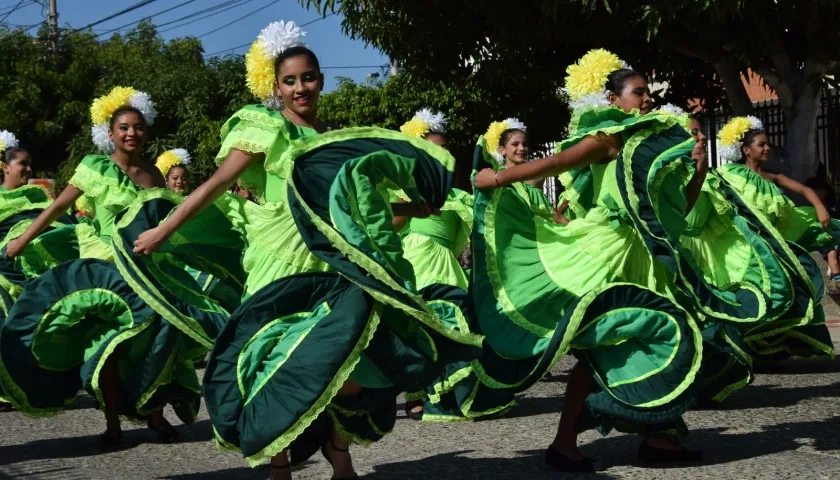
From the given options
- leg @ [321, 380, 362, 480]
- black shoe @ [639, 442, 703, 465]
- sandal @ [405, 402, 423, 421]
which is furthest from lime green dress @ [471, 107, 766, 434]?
sandal @ [405, 402, 423, 421]

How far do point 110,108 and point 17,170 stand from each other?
2.41 m

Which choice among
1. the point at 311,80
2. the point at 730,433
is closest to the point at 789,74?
the point at 730,433

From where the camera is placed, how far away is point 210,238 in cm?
595

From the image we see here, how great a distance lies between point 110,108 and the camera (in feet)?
23.9

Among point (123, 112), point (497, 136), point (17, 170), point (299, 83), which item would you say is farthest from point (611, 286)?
point (17, 170)

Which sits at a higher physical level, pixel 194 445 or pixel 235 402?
pixel 235 402

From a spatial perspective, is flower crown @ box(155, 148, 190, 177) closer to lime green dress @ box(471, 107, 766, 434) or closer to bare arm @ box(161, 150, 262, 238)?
lime green dress @ box(471, 107, 766, 434)

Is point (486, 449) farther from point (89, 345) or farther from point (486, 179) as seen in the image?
point (89, 345)

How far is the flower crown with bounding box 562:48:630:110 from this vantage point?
5945mm

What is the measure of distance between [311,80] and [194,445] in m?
2.50

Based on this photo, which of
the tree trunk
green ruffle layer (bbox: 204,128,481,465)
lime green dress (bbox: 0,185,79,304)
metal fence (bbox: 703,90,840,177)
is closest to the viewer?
green ruffle layer (bbox: 204,128,481,465)

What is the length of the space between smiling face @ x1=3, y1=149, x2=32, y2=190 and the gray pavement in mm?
2010

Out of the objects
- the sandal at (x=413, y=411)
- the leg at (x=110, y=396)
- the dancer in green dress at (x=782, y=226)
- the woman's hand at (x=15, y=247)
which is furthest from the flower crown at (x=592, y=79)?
the woman's hand at (x=15, y=247)

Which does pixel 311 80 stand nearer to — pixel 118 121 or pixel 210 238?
pixel 210 238
